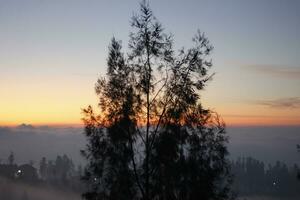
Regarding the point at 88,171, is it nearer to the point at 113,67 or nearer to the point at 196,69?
the point at 113,67

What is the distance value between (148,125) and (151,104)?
1031mm

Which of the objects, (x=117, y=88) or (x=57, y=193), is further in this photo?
(x=57, y=193)

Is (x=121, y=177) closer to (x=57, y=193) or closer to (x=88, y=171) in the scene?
(x=88, y=171)

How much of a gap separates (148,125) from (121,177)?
8.89 feet

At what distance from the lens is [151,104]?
22.0 meters

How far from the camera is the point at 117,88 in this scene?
22.4 meters

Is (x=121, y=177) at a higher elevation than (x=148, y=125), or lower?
lower

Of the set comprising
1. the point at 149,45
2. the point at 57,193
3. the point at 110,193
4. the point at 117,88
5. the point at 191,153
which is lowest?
the point at 57,193

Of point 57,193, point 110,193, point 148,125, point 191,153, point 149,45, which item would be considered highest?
point 149,45

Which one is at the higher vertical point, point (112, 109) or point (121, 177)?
point (112, 109)

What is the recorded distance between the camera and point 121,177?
70.7 ft

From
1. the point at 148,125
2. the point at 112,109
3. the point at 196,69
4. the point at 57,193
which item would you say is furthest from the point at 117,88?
the point at 57,193

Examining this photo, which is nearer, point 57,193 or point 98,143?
point 98,143

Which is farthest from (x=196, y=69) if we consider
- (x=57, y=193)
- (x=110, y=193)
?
(x=57, y=193)
